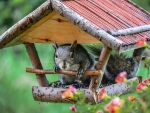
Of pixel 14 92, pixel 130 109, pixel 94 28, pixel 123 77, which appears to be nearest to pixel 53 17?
pixel 94 28

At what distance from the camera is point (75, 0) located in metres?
2.99

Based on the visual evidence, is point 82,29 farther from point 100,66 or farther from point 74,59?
point 74,59

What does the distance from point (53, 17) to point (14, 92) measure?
2.14 m

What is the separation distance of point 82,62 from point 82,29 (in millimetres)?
360

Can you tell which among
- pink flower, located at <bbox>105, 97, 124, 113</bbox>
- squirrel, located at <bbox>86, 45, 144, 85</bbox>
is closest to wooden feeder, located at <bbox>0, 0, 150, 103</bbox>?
squirrel, located at <bbox>86, 45, 144, 85</bbox>

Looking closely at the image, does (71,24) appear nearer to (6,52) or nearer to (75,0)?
(75,0)

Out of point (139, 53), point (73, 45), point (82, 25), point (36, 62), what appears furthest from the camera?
point (139, 53)

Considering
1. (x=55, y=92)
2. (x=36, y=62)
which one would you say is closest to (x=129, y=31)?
(x=55, y=92)

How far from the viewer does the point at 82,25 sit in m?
2.74

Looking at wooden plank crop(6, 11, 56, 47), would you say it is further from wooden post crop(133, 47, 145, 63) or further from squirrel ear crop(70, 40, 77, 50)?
wooden post crop(133, 47, 145, 63)

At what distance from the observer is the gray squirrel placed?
9.90 ft

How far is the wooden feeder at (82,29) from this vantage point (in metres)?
2.75

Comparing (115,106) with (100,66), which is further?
(100,66)

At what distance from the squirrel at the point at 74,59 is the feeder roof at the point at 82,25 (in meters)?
0.05
